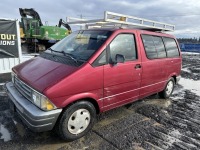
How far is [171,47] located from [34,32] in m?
13.8

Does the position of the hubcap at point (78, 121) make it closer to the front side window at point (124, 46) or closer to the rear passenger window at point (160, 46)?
the front side window at point (124, 46)

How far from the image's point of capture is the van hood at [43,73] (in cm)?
295

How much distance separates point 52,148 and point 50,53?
190 cm

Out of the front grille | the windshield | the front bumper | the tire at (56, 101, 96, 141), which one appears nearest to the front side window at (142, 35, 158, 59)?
the windshield

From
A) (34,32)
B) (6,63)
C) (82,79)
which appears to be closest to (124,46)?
(82,79)

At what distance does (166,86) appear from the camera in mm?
5566

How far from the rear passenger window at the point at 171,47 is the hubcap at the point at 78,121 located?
3.14 m

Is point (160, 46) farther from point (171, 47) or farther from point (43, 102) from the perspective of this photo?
point (43, 102)

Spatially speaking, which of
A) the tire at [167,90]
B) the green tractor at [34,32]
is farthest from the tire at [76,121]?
the green tractor at [34,32]

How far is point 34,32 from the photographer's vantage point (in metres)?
16.5

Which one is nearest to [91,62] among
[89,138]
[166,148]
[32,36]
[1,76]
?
[89,138]

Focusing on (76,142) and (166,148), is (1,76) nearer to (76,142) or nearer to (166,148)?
(76,142)

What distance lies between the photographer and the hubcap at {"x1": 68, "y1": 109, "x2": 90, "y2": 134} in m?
3.23

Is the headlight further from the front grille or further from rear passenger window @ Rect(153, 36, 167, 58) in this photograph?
rear passenger window @ Rect(153, 36, 167, 58)
